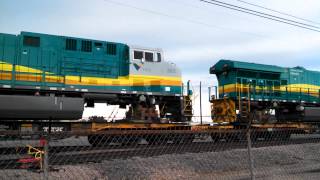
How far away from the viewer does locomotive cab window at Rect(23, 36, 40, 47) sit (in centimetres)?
1390

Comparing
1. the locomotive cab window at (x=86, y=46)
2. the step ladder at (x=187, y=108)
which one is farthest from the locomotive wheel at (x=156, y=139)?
the locomotive cab window at (x=86, y=46)

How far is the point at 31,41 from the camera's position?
14.1 meters

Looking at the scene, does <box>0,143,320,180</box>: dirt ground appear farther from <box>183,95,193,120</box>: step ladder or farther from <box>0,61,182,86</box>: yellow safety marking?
<box>0,61,182,86</box>: yellow safety marking

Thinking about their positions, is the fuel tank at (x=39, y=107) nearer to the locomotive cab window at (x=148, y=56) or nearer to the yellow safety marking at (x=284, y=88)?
the locomotive cab window at (x=148, y=56)

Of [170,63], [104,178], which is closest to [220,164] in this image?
[104,178]

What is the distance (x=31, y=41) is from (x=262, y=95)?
1295cm

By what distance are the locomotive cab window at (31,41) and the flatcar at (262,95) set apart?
10.1 metres

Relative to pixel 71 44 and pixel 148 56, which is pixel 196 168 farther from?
pixel 71 44

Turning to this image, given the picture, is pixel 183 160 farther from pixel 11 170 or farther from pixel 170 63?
pixel 170 63

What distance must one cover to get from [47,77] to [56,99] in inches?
68.4

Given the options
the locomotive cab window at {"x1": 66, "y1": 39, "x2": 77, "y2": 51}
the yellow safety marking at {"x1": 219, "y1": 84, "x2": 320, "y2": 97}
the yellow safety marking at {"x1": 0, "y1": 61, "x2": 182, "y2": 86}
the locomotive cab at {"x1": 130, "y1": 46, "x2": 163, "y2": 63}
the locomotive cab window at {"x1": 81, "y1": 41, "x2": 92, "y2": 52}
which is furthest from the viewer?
the yellow safety marking at {"x1": 219, "y1": 84, "x2": 320, "y2": 97}

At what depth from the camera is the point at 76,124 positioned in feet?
42.4

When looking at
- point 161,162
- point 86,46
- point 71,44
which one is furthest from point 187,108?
point 161,162

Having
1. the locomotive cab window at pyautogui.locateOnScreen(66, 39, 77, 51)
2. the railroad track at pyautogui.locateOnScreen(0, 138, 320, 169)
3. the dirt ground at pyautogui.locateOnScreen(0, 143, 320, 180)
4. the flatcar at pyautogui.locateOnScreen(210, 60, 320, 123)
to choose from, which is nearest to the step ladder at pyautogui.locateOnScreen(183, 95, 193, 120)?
the flatcar at pyautogui.locateOnScreen(210, 60, 320, 123)
